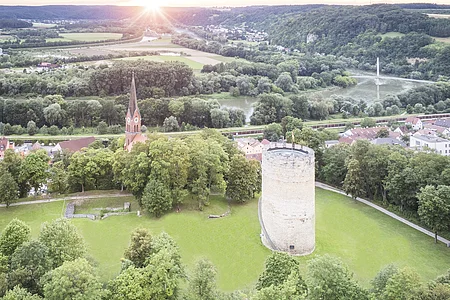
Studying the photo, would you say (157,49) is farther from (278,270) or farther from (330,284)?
(330,284)

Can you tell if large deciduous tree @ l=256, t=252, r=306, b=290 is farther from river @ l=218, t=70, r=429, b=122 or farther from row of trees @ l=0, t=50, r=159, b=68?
row of trees @ l=0, t=50, r=159, b=68

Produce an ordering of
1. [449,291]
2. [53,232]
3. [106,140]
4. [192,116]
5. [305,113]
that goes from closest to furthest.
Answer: [449,291], [53,232], [106,140], [192,116], [305,113]

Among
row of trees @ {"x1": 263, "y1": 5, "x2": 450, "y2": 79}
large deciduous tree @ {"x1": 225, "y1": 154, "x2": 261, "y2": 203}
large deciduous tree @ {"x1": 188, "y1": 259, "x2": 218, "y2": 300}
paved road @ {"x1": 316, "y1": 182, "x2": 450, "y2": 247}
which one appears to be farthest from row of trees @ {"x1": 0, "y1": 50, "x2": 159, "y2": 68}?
large deciduous tree @ {"x1": 188, "y1": 259, "x2": 218, "y2": 300}

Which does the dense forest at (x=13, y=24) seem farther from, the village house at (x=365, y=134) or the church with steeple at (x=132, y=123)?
the village house at (x=365, y=134)

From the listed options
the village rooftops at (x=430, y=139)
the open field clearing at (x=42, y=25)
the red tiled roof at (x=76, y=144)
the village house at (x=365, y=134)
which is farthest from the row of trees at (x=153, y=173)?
the open field clearing at (x=42, y=25)

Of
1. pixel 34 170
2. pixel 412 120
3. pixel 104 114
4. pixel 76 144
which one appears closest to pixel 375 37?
pixel 412 120

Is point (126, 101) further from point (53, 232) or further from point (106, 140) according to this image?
point (53, 232)

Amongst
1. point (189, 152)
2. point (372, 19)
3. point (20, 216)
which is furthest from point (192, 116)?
point (372, 19)
